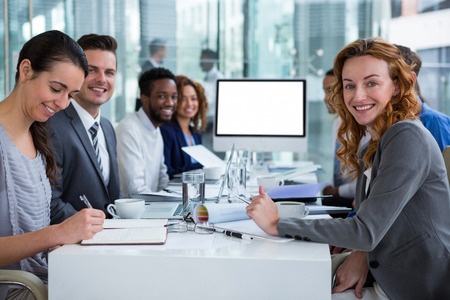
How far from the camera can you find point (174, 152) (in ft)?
14.1

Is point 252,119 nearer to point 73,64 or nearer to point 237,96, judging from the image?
point 237,96

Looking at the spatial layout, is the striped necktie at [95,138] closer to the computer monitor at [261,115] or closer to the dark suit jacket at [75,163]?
the dark suit jacket at [75,163]

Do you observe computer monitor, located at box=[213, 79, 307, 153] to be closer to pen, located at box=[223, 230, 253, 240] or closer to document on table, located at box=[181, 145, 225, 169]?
document on table, located at box=[181, 145, 225, 169]

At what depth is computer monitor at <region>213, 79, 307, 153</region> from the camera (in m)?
3.80

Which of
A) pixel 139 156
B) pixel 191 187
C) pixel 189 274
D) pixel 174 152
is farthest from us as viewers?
pixel 174 152

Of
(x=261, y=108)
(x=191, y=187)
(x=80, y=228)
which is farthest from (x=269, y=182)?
(x=80, y=228)

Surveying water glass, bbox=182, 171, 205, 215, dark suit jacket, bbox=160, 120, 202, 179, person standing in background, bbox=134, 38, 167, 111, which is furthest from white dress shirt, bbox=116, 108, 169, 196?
person standing in background, bbox=134, 38, 167, 111

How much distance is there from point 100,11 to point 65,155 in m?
3.97

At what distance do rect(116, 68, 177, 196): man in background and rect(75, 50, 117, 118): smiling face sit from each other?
21.3 inches

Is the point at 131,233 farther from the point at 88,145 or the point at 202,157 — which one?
the point at 202,157

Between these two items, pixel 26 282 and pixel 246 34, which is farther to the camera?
pixel 246 34

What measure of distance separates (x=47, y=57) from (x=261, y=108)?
79.9 inches

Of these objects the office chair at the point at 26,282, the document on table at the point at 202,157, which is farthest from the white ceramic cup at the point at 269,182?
the office chair at the point at 26,282

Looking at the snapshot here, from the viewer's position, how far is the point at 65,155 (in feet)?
→ 8.38
